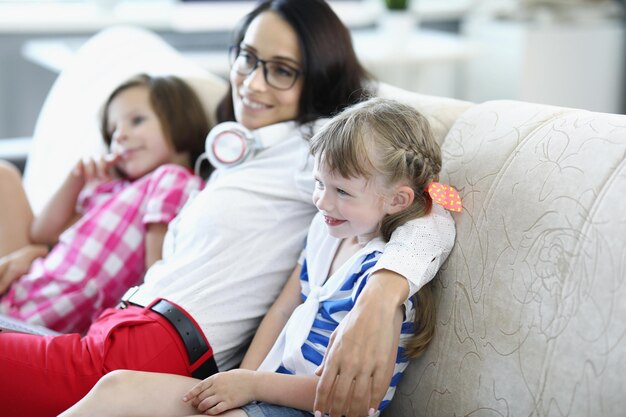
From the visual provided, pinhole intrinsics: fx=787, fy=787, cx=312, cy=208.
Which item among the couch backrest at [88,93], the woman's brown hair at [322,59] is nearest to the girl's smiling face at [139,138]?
the couch backrest at [88,93]

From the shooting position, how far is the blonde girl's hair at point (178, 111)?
72.2 inches

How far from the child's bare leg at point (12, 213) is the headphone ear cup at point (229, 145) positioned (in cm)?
64

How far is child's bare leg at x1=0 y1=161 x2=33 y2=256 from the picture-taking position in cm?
191

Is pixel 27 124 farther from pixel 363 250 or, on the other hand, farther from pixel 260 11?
pixel 363 250

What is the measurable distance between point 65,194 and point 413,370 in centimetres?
104

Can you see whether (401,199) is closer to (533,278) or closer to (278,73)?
(533,278)

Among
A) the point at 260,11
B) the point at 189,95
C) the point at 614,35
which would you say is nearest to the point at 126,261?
the point at 189,95

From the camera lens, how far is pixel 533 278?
108cm

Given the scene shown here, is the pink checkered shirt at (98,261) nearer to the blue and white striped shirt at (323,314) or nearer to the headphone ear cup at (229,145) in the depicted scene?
the headphone ear cup at (229,145)

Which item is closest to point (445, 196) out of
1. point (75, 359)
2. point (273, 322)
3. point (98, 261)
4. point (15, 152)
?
point (273, 322)

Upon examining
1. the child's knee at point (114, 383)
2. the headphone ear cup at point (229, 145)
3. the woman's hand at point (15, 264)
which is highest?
the headphone ear cup at point (229, 145)

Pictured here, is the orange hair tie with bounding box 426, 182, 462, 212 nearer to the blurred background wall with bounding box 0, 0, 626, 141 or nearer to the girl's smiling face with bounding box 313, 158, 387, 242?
the girl's smiling face with bounding box 313, 158, 387, 242

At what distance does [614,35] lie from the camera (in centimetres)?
398

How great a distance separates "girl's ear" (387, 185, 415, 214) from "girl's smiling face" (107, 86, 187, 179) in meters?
0.80
